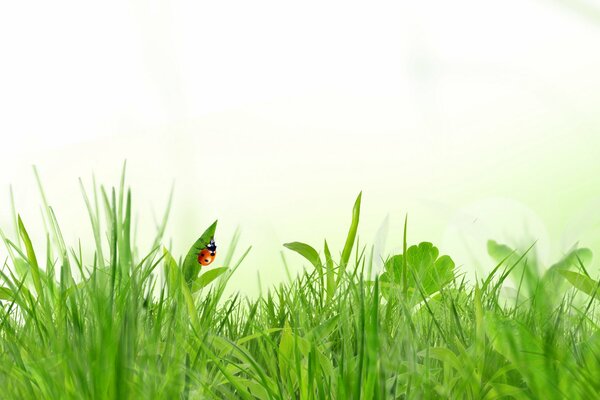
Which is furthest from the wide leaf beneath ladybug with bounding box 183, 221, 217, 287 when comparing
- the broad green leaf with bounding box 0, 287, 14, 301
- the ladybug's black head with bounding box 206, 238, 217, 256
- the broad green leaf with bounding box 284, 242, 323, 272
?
the broad green leaf with bounding box 0, 287, 14, 301

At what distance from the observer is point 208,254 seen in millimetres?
961

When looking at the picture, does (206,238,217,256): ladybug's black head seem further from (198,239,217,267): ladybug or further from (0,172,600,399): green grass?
(0,172,600,399): green grass

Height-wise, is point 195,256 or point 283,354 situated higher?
point 195,256

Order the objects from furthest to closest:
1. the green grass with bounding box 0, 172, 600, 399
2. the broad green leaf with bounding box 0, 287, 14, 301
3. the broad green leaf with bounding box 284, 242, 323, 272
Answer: the broad green leaf with bounding box 284, 242, 323, 272 → the broad green leaf with bounding box 0, 287, 14, 301 → the green grass with bounding box 0, 172, 600, 399

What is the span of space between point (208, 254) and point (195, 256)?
22 mm

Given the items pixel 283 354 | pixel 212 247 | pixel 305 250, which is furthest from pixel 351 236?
pixel 283 354

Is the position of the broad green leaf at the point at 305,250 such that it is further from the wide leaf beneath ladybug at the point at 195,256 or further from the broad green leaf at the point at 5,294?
the broad green leaf at the point at 5,294

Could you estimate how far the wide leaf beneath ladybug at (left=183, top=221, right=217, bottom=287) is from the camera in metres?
0.94

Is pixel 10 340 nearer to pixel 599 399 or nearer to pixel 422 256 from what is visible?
pixel 599 399

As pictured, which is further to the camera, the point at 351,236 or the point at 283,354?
the point at 351,236

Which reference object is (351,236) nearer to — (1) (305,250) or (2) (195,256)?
(1) (305,250)

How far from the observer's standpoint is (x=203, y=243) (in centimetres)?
94

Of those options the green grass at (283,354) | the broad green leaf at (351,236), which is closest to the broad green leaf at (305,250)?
the broad green leaf at (351,236)

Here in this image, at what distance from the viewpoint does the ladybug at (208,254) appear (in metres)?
0.95
